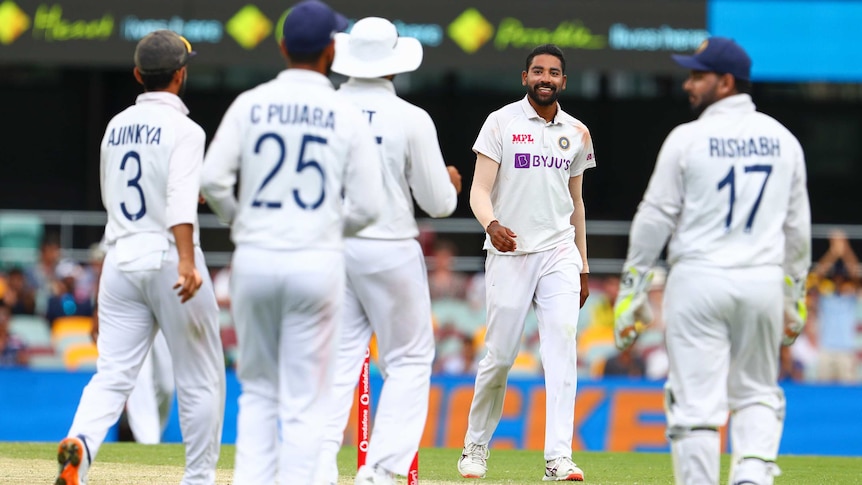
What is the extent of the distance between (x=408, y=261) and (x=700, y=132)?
4.80ft

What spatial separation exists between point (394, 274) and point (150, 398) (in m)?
6.93

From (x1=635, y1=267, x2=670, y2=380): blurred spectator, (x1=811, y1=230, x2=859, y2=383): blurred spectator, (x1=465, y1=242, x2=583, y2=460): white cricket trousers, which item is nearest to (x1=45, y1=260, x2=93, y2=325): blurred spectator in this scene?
(x1=635, y1=267, x2=670, y2=380): blurred spectator

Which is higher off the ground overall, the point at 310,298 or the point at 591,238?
the point at 310,298

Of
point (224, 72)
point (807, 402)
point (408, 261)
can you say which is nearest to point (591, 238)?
point (807, 402)

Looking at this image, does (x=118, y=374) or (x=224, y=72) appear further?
(x=224, y=72)

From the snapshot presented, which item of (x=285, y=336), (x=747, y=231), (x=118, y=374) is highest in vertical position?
(x=747, y=231)

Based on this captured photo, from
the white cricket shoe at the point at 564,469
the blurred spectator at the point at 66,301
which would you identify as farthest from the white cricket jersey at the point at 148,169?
the blurred spectator at the point at 66,301

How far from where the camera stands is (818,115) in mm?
22047

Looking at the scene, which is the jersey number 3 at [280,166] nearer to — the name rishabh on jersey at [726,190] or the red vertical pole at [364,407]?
the red vertical pole at [364,407]

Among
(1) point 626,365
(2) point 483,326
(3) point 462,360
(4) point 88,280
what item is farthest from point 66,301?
(1) point 626,365

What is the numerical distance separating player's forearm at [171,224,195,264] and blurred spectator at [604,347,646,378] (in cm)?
1003

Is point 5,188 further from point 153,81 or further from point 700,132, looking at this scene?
point 700,132

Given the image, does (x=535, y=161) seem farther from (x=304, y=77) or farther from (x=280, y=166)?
(x=280, y=166)

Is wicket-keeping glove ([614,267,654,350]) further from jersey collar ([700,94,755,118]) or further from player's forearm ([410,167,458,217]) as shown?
player's forearm ([410,167,458,217])
